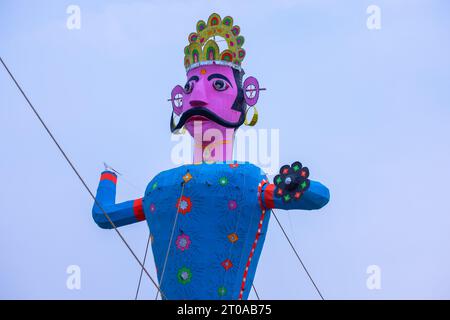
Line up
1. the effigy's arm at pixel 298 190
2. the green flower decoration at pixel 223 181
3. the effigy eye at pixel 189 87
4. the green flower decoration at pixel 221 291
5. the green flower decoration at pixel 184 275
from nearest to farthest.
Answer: the effigy's arm at pixel 298 190
the green flower decoration at pixel 221 291
the green flower decoration at pixel 184 275
the green flower decoration at pixel 223 181
the effigy eye at pixel 189 87

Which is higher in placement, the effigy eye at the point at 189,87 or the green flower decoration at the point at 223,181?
the effigy eye at the point at 189,87

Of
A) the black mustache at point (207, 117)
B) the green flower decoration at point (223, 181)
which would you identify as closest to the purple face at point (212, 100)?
the black mustache at point (207, 117)

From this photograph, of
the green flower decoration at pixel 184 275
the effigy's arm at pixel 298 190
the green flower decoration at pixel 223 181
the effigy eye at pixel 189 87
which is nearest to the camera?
the effigy's arm at pixel 298 190

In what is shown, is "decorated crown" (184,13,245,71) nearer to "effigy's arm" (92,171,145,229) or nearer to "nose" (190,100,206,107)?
"nose" (190,100,206,107)

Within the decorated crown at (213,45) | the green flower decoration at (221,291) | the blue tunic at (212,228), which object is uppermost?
the decorated crown at (213,45)

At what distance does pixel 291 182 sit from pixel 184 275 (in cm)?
194

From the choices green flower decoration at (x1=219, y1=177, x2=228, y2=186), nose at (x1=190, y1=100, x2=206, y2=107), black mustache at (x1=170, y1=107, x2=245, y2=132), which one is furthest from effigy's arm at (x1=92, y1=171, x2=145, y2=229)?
nose at (x1=190, y1=100, x2=206, y2=107)

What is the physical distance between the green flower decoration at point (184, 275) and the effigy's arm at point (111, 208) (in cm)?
140

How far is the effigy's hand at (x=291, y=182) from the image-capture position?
551 inches

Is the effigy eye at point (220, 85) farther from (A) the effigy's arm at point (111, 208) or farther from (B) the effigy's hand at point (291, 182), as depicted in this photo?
→ (A) the effigy's arm at point (111, 208)

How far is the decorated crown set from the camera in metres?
15.4

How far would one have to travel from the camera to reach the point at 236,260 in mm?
14273
